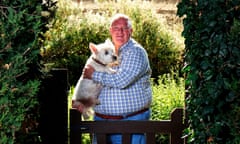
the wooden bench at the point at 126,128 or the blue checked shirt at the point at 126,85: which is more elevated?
the blue checked shirt at the point at 126,85

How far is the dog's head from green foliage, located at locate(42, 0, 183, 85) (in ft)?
13.7

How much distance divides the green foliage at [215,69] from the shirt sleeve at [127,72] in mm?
1163

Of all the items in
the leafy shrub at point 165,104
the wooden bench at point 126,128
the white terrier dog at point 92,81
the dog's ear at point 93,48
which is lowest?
the leafy shrub at point 165,104

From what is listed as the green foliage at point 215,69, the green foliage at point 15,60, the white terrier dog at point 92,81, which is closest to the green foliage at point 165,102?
the white terrier dog at point 92,81

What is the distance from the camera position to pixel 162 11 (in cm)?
1414

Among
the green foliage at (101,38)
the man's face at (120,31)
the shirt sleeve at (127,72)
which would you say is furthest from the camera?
the green foliage at (101,38)

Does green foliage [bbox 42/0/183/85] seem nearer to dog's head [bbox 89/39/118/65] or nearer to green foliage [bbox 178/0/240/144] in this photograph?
dog's head [bbox 89/39/118/65]

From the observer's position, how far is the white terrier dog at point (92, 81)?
5059mm

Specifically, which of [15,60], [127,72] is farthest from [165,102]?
[15,60]

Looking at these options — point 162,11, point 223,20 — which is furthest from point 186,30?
point 162,11

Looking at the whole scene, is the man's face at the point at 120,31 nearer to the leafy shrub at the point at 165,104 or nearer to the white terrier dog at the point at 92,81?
the white terrier dog at the point at 92,81

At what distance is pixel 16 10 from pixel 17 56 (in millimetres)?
344

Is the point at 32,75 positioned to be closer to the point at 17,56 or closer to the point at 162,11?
the point at 17,56

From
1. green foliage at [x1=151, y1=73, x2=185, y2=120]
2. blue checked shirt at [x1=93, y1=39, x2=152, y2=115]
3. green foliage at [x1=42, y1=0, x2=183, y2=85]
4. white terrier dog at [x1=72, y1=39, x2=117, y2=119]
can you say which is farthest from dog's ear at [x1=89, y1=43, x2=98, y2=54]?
green foliage at [x1=42, y1=0, x2=183, y2=85]
